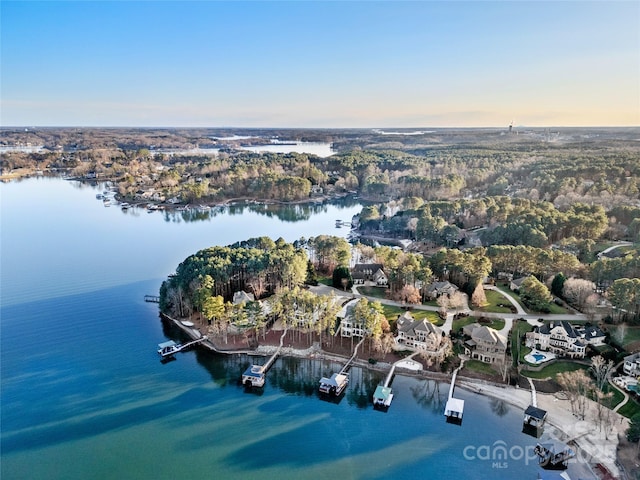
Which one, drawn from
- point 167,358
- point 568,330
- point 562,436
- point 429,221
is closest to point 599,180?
point 429,221

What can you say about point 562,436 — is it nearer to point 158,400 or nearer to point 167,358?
point 158,400

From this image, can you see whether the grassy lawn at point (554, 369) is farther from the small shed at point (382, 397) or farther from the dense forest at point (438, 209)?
the small shed at point (382, 397)

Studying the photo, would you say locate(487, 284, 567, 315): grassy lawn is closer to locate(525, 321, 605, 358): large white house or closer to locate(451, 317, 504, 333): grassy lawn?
locate(451, 317, 504, 333): grassy lawn

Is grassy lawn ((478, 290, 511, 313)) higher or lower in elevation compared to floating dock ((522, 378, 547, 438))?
higher

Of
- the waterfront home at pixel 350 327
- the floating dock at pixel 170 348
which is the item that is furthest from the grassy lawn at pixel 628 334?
the floating dock at pixel 170 348

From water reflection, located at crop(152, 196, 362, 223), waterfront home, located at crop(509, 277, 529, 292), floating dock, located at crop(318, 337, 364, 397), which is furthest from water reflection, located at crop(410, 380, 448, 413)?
water reflection, located at crop(152, 196, 362, 223)

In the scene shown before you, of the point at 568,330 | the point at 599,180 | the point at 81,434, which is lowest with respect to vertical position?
the point at 81,434
